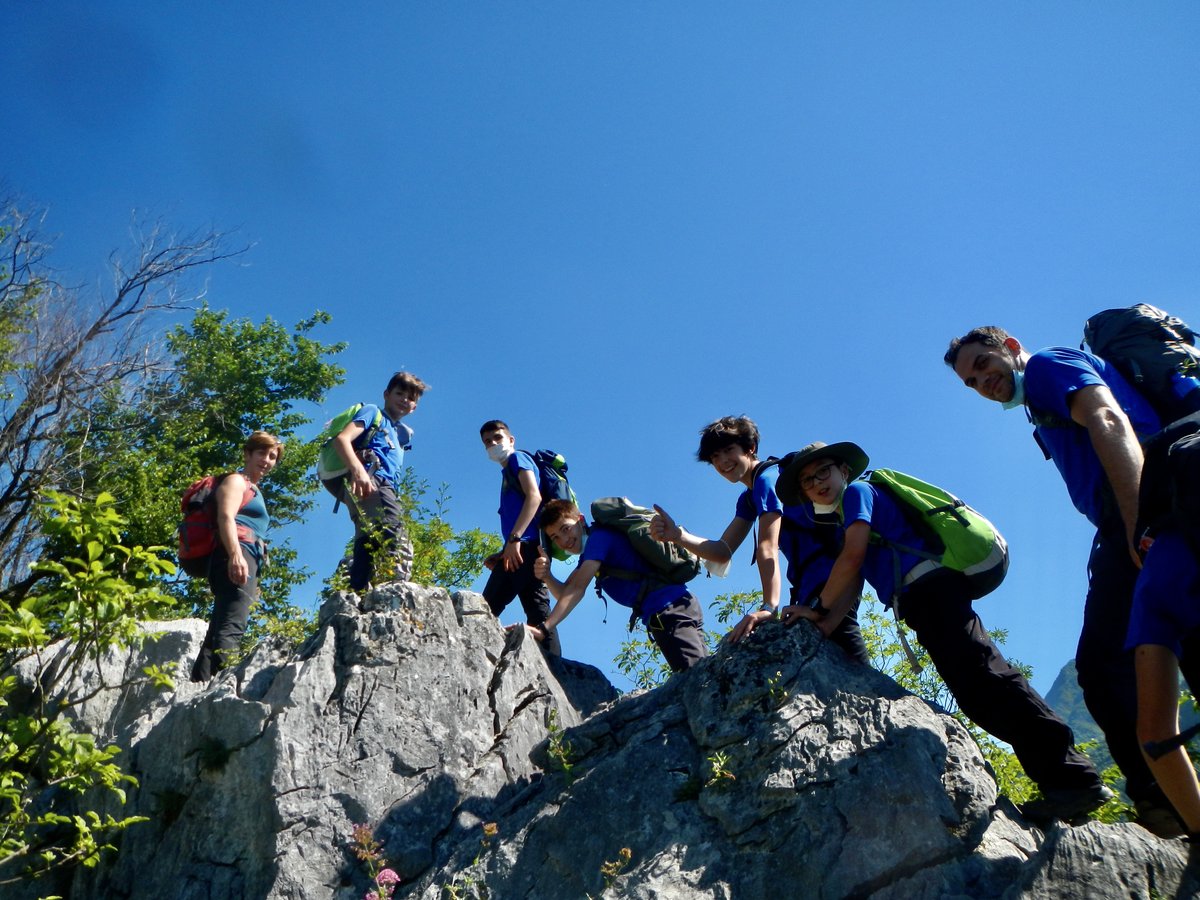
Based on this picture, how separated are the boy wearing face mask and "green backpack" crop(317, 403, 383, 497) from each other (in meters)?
1.05

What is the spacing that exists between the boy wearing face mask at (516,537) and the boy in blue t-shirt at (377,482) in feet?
2.75

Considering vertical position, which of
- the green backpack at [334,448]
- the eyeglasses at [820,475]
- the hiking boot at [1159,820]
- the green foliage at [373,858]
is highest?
the green backpack at [334,448]

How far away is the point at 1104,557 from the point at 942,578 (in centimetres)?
82

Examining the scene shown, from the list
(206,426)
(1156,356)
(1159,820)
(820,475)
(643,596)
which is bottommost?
(1159,820)

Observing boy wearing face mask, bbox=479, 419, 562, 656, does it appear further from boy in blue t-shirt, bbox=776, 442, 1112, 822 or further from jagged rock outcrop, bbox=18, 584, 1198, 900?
boy in blue t-shirt, bbox=776, 442, 1112, 822

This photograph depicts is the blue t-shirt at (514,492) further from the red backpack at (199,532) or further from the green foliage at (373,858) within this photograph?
the green foliage at (373,858)

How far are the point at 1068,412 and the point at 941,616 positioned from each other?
1284 millimetres

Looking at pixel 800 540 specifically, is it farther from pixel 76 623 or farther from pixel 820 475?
pixel 76 623

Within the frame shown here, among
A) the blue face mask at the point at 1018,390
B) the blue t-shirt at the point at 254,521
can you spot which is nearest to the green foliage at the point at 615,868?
the blue face mask at the point at 1018,390

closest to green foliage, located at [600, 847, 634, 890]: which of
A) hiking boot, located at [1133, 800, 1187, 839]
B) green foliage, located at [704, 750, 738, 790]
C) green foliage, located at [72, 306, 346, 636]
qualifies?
green foliage, located at [704, 750, 738, 790]

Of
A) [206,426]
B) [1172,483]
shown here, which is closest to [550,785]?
[1172,483]

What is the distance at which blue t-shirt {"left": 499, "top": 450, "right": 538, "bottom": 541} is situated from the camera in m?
8.84

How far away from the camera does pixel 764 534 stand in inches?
254

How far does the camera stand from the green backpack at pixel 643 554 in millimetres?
7516
